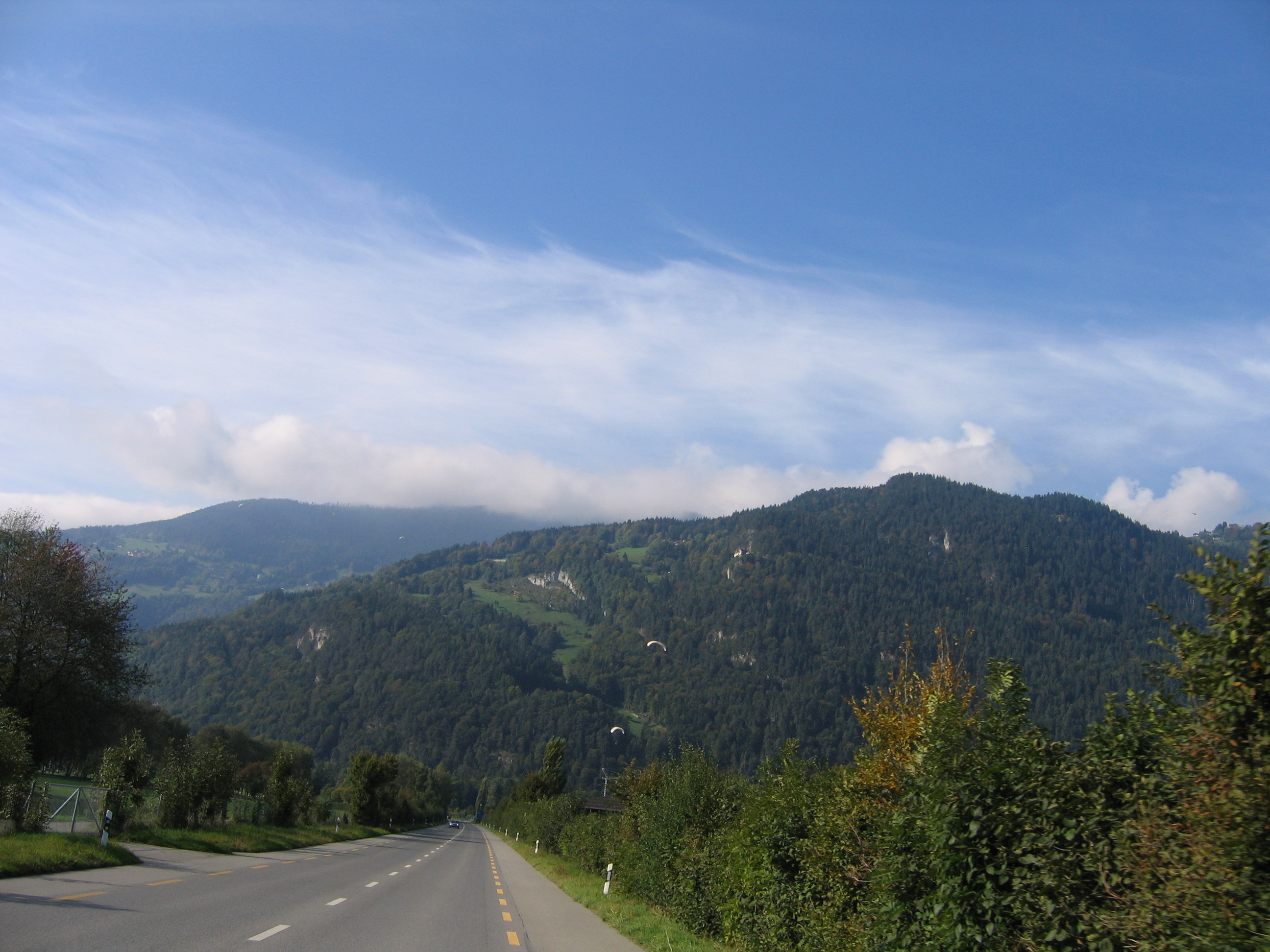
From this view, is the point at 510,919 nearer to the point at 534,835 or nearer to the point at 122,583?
the point at 122,583

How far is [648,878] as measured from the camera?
21672mm

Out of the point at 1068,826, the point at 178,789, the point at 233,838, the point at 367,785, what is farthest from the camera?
the point at 367,785

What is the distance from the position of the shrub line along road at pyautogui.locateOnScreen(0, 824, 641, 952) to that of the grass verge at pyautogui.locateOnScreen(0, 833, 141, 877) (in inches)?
17.7

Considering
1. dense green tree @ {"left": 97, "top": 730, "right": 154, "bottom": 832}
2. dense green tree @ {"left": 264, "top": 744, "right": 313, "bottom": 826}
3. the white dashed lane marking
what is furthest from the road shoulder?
dense green tree @ {"left": 264, "top": 744, "right": 313, "bottom": 826}

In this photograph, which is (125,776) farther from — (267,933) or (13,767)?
(267,933)

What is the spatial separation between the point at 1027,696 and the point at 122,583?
3743 cm

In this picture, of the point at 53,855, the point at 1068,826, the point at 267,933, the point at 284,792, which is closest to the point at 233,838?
the point at 284,792

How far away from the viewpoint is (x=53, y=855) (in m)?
17.5

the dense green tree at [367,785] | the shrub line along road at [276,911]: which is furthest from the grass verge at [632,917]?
the dense green tree at [367,785]

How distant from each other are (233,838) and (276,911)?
2322cm

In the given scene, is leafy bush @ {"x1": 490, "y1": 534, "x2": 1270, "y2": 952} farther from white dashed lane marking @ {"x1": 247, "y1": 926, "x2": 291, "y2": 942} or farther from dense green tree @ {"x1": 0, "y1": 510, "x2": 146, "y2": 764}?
dense green tree @ {"x1": 0, "y1": 510, "x2": 146, "y2": 764}

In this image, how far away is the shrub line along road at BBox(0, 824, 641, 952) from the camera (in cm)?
1021

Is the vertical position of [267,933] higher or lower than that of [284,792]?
higher

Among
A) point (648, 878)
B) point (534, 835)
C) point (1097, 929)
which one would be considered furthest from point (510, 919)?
point (534, 835)
